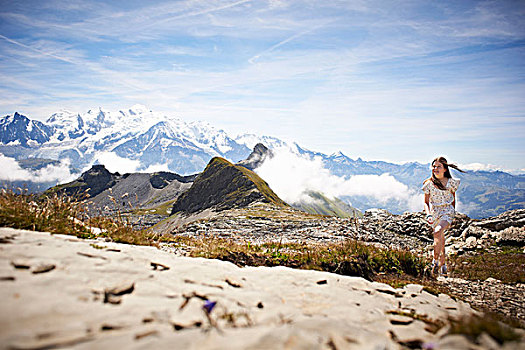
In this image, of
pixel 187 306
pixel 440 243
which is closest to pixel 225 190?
pixel 440 243

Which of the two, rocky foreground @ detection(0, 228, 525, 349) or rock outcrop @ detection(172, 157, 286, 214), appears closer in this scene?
rocky foreground @ detection(0, 228, 525, 349)

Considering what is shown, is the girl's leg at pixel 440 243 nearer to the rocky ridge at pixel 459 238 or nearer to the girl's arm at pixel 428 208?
the girl's arm at pixel 428 208

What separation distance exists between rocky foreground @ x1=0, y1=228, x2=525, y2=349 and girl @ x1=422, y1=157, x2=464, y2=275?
13.0ft

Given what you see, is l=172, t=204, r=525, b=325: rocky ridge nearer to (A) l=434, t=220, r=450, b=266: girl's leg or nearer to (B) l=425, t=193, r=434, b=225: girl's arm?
(A) l=434, t=220, r=450, b=266: girl's leg

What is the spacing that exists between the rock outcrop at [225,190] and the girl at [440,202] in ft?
247

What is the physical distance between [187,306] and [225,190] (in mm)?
118230

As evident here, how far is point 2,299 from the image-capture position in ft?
12.9

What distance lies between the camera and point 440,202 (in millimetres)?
11828

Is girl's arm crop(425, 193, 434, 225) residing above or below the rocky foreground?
above

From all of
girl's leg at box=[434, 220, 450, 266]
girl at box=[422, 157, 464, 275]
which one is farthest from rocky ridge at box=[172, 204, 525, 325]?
girl at box=[422, 157, 464, 275]

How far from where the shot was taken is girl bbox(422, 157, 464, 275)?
451 inches

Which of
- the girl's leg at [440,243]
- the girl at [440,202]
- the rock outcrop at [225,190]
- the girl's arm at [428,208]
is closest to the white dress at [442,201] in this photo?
the girl at [440,202]

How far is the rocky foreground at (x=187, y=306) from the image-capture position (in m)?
3.57

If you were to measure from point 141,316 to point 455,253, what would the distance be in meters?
17.5
